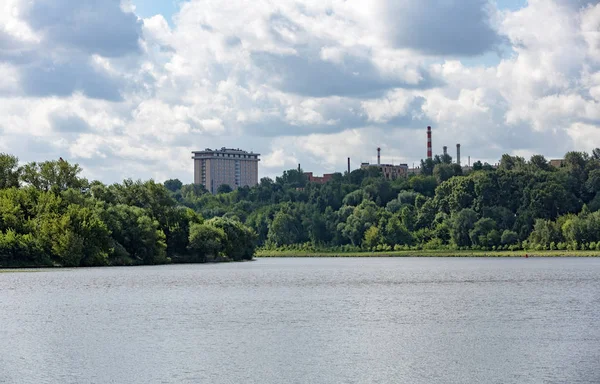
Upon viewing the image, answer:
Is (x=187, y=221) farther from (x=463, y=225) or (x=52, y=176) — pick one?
(x=463, y=225)

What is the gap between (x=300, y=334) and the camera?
1817 inches

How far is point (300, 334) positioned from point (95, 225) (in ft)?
239

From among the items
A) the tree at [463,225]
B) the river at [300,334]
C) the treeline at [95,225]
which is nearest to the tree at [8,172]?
the treeline at [95,225]

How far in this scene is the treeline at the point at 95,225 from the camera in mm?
111812

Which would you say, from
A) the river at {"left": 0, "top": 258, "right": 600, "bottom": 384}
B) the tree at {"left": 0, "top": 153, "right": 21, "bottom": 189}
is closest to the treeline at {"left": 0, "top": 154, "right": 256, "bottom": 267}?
the tree at {"left": 0, "top": 153, "right": 21, "bottom": 189}

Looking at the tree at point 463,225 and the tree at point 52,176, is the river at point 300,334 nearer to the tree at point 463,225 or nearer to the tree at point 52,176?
the tree at point 52,176

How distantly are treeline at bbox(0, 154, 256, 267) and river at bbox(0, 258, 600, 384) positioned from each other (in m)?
31.3

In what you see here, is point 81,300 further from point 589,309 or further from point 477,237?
point 477,237

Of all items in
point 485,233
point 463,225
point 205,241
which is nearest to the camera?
point 205,241

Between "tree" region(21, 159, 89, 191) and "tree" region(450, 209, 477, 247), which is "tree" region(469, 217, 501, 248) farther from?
"tree" region(21, 159, 89, 191)

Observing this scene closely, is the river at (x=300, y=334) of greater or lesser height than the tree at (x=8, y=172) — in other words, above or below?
below

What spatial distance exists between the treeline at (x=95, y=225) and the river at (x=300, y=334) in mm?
31254

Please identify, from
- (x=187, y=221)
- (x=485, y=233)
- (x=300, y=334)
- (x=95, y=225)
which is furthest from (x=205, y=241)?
(x=300, y=334)

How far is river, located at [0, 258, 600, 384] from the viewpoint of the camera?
115 ft
